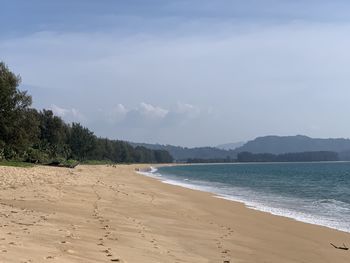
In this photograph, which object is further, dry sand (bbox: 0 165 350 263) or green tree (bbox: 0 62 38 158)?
green tree (bbox: 0 62 38 158)

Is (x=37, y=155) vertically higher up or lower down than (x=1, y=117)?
lower down

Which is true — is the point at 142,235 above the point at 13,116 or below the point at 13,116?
below

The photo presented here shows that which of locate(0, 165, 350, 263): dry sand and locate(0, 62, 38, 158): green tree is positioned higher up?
locate(0, 62, 38, 158): green tree

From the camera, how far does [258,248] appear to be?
12992mm

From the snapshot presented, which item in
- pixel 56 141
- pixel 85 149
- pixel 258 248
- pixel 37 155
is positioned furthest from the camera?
pixel 85 149

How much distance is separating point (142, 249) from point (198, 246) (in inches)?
80.0

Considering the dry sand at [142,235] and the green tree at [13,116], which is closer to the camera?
the dry sand at [142,235]

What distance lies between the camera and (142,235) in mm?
12812

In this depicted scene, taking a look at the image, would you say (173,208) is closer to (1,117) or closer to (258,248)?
(258,248)

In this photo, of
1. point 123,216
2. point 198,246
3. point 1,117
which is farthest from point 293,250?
point 1,117

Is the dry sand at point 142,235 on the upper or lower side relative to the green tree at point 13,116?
lower

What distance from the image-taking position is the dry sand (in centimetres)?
948

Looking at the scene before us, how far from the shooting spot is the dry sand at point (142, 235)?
9481 mm

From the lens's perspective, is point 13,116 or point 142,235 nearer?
point 142,235
